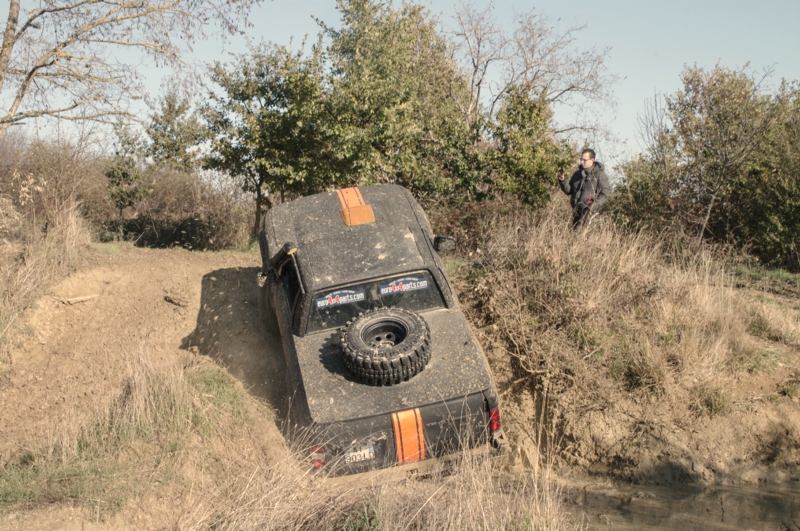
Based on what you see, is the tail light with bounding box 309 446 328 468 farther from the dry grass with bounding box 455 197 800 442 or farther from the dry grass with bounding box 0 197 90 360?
the dry grass with bounding box 0 197 90 360

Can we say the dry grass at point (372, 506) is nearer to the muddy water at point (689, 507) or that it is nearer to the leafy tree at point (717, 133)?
the muddy water at point (689, 507)

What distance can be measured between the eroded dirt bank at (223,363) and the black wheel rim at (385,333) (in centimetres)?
121

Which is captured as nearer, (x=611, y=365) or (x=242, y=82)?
(x=611, y=365)

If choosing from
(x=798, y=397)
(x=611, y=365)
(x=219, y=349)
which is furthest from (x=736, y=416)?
(x=219, y=349)

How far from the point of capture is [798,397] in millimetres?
6020

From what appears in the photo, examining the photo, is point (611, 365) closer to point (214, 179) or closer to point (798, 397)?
point (798, 397)

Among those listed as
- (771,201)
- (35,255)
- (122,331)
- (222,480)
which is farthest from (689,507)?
(35,255)

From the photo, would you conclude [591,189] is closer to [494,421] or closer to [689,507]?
[494,421]

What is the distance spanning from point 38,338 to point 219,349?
2.84 metres

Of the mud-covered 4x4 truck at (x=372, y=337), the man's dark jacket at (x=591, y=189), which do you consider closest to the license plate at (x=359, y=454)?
the mud-covered 4x4 truck at (x=372, y=337)

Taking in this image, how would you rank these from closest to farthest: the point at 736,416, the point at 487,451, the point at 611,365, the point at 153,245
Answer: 1. the point at 487,451
2. the point at 736,416
3. the point at 611,365
4. the point at 153,245

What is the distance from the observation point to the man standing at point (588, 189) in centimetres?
820

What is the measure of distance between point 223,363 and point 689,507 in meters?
4.99

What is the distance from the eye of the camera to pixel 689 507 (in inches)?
202
